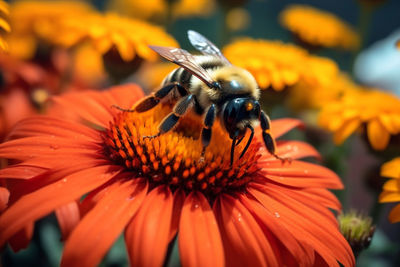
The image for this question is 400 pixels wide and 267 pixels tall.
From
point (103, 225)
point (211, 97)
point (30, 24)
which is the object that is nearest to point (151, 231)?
point (103, 225)

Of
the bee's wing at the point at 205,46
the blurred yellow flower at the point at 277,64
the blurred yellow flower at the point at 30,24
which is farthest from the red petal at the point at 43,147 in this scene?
the blurred yellow flower at the point at 30,24

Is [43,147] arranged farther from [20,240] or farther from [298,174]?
[298,174]

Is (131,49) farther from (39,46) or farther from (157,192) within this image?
(39,46)

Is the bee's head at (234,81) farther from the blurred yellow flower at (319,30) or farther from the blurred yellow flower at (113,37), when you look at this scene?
the blurred yellow flower at (319,30)

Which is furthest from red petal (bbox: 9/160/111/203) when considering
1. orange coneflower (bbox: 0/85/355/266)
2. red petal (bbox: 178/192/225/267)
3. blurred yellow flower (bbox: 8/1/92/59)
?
blurred yellow flower (bbox: 8/1/92/59)

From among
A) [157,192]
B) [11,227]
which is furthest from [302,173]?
[11,227]
